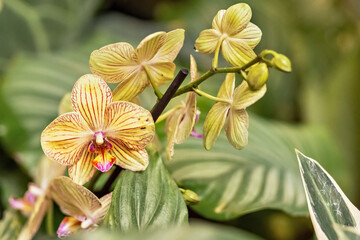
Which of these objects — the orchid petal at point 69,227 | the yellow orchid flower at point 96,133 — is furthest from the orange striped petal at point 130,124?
the orchid petal at point 69,227

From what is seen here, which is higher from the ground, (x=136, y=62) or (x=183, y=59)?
(x=136, y=62)

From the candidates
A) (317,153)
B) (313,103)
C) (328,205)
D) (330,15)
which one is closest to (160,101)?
(328,205)

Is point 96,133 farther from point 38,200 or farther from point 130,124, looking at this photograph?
point 38,200

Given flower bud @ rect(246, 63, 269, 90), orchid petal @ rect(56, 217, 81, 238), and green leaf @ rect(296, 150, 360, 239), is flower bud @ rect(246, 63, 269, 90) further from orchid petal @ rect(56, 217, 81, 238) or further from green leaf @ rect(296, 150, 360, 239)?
orchid petal @ rect(56, 217, 81, 238)

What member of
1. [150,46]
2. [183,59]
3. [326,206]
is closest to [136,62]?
[150,46]

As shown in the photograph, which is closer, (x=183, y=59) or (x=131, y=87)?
(x=131, y=87)

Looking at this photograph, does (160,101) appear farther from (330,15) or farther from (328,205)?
(330,15)

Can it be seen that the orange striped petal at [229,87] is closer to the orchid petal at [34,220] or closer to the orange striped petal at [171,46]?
the orange striped petal at [171,46]
